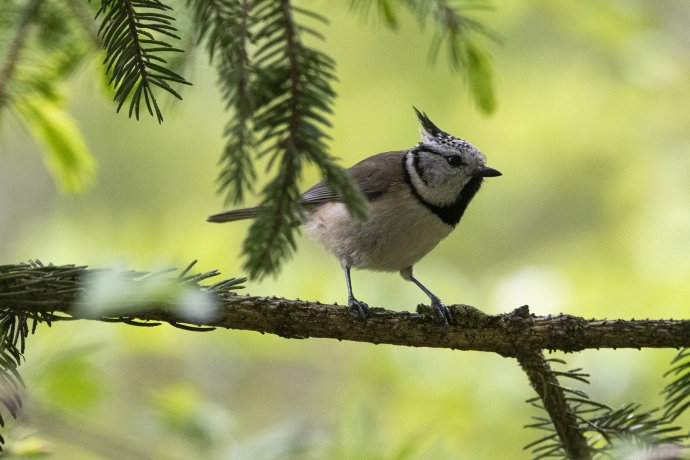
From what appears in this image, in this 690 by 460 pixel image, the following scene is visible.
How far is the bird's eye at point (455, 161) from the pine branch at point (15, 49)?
6.35 ft

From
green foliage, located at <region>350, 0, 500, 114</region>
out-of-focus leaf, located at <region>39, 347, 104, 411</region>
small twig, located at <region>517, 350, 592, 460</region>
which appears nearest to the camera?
small twig, located at <region>517, 350, 592, 460</region>

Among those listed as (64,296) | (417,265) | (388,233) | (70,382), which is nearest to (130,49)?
(64,296)

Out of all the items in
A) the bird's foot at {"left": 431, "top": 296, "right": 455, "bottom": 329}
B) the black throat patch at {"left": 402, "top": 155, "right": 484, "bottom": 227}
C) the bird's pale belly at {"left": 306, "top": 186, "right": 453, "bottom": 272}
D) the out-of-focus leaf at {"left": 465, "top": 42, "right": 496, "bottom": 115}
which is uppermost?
the black throat patch at {"left": 402, "top": 155, "right": 484, "bottom": 227}

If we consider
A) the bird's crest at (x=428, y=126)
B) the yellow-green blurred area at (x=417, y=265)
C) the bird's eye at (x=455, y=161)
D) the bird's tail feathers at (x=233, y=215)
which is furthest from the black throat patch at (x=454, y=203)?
the bird's tail feathers at (x=233, y=215)

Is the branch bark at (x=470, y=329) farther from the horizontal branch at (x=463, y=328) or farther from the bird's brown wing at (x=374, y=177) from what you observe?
the bird's brown wing at (x=374, y=177)

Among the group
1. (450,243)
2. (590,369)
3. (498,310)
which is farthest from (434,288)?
(450,243)

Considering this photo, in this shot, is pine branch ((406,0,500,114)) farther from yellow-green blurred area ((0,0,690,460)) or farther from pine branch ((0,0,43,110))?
pine branch ((0,0,43,110))

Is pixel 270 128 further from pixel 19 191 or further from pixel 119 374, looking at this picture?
pixel 19 191

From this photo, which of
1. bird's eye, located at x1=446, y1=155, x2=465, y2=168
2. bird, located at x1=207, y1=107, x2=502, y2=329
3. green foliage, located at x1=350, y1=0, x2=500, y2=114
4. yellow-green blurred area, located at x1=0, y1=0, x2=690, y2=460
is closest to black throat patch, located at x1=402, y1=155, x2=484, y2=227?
bird, located at x1=207, y1=107, x2=502, y2=329

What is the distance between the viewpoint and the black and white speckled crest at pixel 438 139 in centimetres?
295

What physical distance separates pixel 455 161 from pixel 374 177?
0.42 meters

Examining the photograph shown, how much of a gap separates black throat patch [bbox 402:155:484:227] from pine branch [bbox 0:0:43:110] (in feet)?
5.83

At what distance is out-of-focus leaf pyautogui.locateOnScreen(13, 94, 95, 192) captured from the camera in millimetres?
1939

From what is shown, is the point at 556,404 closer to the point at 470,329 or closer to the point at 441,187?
the point at 470,329
